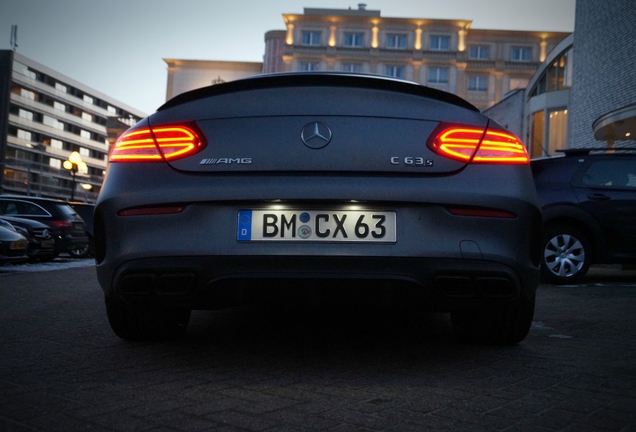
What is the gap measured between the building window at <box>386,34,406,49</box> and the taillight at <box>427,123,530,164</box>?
71259mm

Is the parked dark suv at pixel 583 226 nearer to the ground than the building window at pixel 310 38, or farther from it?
nearer to the ground

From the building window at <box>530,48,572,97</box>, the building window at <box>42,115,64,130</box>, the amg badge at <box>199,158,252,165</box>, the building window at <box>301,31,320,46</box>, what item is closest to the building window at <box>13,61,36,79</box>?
the building window at <box>42,115,64,130</box>

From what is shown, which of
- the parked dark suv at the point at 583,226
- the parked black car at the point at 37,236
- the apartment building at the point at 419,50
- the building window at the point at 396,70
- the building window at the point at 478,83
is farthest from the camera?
the building window at the point at 478,83

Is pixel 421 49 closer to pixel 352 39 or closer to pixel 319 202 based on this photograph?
pixel 352 39

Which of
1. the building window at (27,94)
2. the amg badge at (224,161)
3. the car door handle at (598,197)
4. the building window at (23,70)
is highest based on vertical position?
the building window at (23,70)

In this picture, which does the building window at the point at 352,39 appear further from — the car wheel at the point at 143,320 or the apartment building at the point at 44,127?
the car wheel at the point at 143,320

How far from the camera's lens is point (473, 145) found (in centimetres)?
315

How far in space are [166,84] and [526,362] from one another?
9306 centimetres

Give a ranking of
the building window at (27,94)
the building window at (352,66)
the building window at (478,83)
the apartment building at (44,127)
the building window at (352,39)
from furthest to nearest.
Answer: the building window at (27,94) < the apartment building at (44,127) < the building window at (478,83) < the building window at (352,39) < the building window at (352,66)

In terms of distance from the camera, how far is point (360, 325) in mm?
4598

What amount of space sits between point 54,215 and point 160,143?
1268 centimetres

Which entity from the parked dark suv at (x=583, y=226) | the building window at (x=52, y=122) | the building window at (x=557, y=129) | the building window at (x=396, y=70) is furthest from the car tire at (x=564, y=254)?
the building window at (x=52, y=122)

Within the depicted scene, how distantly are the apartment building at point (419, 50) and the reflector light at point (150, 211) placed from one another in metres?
67.9

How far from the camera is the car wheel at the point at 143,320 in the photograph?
3.56 metres
